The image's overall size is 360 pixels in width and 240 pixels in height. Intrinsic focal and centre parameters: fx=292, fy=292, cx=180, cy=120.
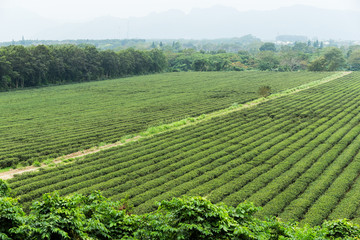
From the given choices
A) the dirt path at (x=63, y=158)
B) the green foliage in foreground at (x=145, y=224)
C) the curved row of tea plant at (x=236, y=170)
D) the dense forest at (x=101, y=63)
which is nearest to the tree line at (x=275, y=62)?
the dense forest at (x=101, y=63)

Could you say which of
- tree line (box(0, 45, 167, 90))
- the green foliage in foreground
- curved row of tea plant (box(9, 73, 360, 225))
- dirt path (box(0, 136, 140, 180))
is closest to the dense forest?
tree line (box(0, 45, 167, 90))

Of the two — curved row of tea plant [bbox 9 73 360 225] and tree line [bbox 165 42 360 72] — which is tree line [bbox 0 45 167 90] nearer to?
tree line [bbox 165 42 360 72]

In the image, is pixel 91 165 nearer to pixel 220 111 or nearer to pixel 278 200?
pixel 278 200

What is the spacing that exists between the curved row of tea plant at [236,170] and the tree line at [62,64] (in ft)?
197

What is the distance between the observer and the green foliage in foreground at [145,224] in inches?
377

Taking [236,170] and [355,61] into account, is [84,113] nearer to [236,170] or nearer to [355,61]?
[236,170]

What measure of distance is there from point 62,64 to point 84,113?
45509 millimetres

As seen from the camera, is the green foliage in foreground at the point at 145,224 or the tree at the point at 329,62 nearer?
the green foliage in foreground at the point at 145,224

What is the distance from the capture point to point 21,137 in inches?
1366

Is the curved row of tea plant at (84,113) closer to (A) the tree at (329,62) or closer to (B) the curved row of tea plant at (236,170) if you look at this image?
(B) the curved row of tea plant at (236,170)

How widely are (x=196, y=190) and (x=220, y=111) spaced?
3054 cm

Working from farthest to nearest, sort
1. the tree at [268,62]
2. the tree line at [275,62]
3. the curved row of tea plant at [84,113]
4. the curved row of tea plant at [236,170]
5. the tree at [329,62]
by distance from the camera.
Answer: the tree at [268,62], the tree line at [275,62], the tree at [329,62], the curved row of tea plant at [84,113], the curved row of tea plant at [236,170]

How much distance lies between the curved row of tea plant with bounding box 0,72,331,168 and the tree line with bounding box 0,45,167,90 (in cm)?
773

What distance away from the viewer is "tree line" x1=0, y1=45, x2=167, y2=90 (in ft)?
251
